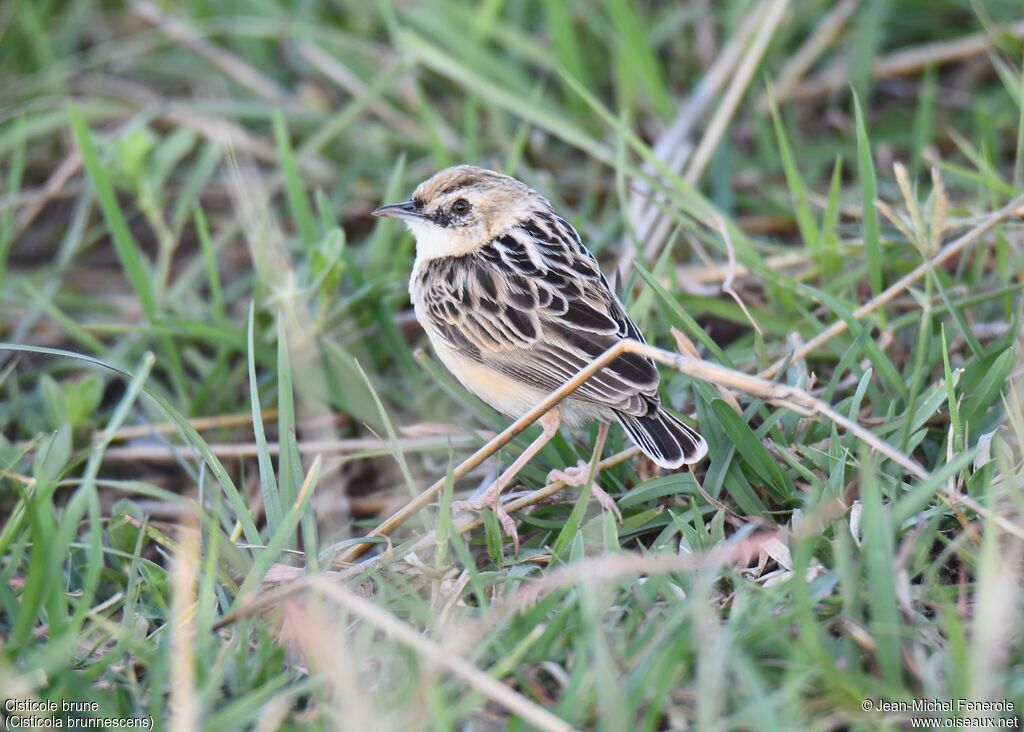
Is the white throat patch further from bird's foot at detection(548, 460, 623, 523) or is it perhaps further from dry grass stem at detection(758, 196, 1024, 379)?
dry grass stem at detection(758, 196, 1024, 379)

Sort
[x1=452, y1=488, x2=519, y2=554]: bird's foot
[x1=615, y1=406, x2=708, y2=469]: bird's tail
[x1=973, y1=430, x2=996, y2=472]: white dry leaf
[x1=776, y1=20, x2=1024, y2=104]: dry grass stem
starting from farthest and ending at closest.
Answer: [x1=776, y1=20, x2=1024, y2=104]: dry grass stem
[x1=452, y1=488, x2=519, y2=554]: bird's foot
[x1=615, y1=406, x2=708, y2=469]: bird's tail
[x1=973, y1=430, x2=996, y2=472]: white dry leaf

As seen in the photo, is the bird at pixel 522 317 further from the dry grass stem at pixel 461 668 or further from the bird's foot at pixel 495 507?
the dry grass stem at pixel 461 668

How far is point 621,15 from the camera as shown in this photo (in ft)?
23.6

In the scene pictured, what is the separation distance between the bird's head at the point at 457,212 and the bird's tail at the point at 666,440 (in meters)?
1.39

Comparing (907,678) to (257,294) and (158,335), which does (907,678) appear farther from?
(158,335)

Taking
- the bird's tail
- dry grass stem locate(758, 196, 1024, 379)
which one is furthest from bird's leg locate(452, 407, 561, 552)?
dry grass stem locate(758, 196, 1024, 379)

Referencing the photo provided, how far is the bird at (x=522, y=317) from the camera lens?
4.53m

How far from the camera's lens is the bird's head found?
5453mm

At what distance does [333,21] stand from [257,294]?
323cm

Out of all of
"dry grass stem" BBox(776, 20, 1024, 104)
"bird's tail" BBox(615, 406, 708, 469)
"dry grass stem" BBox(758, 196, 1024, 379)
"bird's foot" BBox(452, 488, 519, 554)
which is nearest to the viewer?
"bird's tail" BBox(615, 406, 708, 469)

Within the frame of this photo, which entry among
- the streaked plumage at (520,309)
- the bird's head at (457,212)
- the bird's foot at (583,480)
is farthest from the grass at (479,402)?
the bird's head at (457,212)

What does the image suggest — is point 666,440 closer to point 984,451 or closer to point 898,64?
point 984,451

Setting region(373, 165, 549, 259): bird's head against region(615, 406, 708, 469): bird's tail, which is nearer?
region(615, 406, 708, 469): bird's tail

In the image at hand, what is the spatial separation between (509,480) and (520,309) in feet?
2.52
